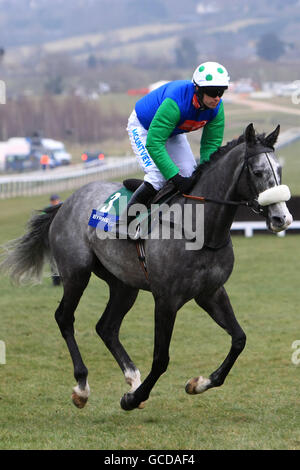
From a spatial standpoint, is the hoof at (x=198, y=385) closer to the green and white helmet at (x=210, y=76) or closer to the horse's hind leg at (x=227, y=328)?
the horse's hind leg at (x=227, y=328)

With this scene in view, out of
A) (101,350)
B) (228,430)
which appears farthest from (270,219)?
(101,350)

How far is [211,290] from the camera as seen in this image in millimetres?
5746

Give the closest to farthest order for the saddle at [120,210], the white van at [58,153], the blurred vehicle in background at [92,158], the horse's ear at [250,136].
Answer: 1. the horse's ear at [250,136]
2. the saddle at [120,210]
3. the blurred vehicle in background at [92,158]
4. the white van at [58,153]

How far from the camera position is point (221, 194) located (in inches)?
224

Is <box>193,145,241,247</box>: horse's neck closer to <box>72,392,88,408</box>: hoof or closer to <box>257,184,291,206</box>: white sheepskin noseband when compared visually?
<box>257,184,291,206</box>: white sheepskin noseband

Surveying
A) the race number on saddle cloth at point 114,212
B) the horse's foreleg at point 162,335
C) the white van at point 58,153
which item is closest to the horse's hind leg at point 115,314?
the race number on saddle cloth at point 114,212

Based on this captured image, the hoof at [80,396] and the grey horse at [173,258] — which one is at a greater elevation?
the grey horse at [173,258]

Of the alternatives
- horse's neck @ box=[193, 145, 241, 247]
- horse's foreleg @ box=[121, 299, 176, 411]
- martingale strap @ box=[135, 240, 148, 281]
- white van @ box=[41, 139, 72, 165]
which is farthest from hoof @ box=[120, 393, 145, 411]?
white van @ box=[41, 139, 72, 165]

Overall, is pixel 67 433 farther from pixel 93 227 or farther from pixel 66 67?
pixel 66 67

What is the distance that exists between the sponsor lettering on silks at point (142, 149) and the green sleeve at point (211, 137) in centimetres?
Answer: 40

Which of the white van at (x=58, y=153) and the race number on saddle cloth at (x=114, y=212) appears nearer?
the race number on saddle cloth at (x=114, y=212)

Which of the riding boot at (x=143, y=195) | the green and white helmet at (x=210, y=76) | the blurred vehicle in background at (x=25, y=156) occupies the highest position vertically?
the green and white helmet at (x=210, y=76)

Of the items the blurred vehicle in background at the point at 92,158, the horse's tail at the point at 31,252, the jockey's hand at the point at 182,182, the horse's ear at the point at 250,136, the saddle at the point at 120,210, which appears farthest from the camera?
the blurred vehicle in background at the point at 92,158

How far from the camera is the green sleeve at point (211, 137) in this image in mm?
6031
